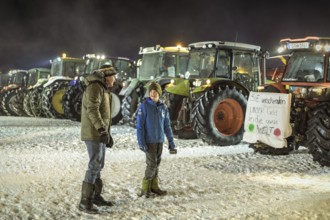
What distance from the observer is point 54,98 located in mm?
17969

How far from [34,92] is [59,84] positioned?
7.50 feet

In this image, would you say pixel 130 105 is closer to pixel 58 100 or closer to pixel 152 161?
pixel 58 100

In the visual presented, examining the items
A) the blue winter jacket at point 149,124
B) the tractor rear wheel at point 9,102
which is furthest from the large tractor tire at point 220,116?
Answer: the tractor rear wheel at point 9,102

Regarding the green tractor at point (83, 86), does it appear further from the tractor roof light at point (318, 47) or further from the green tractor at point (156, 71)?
the tractor roof light at point (318, 47)

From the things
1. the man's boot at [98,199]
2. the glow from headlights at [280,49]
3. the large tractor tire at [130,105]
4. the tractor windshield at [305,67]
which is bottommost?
the man's boot at [98,199]

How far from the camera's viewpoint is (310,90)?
770 cm

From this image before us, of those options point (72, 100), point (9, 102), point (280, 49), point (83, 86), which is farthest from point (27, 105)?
point (280, 49)

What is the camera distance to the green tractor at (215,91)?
9906mm

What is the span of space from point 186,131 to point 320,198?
5737 mm

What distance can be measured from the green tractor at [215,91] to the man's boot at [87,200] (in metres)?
4.85

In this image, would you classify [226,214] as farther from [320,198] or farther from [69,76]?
[69,76]

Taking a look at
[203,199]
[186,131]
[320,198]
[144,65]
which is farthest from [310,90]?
[144,65]

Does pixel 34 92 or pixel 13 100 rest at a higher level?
pixel 34 92

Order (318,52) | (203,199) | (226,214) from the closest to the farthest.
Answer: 1. (226,214)
2. (203,199)
3. (318,52)
